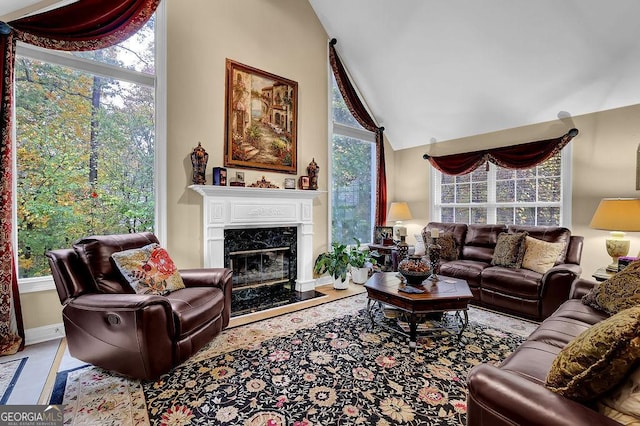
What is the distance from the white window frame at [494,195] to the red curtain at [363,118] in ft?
2.83

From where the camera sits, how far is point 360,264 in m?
4.67

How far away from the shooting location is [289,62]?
4.43 meters

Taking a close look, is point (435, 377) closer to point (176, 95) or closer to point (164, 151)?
point (164, 151)

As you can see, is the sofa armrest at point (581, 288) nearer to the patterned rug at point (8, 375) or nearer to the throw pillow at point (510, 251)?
the throw pillow at point (510, 251)

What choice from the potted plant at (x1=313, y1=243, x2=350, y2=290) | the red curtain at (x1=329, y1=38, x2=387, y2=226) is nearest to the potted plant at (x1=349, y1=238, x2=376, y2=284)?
the potted plant at (x1=313, y1=243, x2=350, y2=290)

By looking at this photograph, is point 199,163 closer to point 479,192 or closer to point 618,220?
point 479,192

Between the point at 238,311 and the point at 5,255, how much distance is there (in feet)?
6.97

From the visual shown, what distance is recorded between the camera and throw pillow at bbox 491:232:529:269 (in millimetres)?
3652

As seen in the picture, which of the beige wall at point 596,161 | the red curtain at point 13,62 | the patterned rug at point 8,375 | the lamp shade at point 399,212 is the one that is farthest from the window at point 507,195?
the patterned rug at point 8,375

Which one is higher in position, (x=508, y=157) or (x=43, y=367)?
(x=508, y=157)

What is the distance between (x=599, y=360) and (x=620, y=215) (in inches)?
116

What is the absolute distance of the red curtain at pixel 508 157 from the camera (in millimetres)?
3975

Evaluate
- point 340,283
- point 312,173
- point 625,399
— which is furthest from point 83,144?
point 625,399

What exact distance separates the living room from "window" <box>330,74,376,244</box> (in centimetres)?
62
